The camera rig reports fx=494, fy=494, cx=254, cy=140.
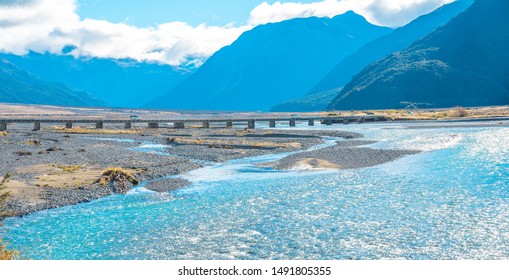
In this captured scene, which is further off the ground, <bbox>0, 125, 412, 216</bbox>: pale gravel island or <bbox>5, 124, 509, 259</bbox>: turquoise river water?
<bbox>0, 125, 412, 216</bbox>: pale gravel island

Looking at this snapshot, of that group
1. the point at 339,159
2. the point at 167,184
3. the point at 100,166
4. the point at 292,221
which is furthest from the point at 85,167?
the point at 292,221

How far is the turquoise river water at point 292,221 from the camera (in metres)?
23.6

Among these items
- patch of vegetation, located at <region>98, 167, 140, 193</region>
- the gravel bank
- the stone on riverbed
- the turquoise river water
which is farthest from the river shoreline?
the gravel bank

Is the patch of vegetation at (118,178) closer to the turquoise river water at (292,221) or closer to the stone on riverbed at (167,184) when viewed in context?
the stone on riverbed at (167,184)

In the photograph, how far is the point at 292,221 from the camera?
1141 inches

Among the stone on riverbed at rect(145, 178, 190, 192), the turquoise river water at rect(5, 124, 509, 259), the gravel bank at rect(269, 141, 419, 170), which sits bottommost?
the turquoise river water at rect(5, 124, 509, 259)

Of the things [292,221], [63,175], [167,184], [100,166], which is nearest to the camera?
[292,221]

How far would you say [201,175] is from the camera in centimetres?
4925

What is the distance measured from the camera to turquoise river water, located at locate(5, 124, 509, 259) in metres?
23.6

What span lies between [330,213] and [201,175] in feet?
69.6

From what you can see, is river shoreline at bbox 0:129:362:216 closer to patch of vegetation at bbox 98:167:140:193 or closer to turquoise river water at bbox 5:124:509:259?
patch of vegetation at bbox 98:167:140:193

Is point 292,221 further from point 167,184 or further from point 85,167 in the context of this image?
point 85,167

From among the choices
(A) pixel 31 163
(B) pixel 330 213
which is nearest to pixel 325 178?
(B) pixel 330 213

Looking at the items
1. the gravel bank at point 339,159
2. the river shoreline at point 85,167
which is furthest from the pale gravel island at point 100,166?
the gravel bank at point 339,159
